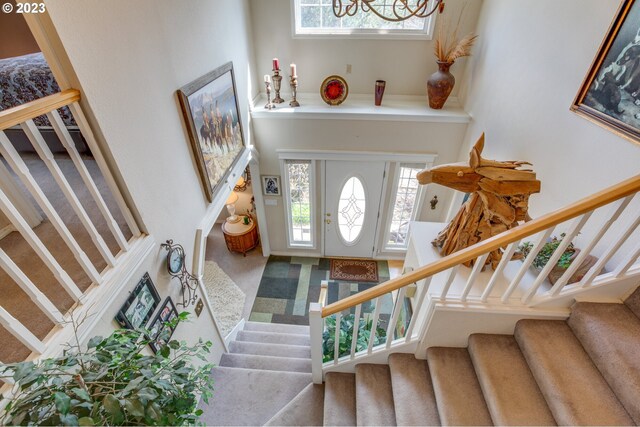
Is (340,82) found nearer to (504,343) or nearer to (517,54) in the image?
(517,54)

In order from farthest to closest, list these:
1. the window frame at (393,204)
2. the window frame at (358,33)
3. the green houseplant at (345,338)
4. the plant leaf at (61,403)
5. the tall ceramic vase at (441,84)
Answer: the window frame at (393,204)
the window frame at (358,33)
the tall ceramic vase at (441,84)
the green houseplant at (345,338)
the plant leaf at (61,403)

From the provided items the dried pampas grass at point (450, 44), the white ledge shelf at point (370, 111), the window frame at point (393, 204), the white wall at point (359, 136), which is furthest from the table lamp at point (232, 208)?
the dried pampas grass at point (450, 44)

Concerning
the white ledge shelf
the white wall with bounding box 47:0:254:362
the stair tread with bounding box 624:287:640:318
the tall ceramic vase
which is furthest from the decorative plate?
the stair tread with bounding box 624:287:640:318

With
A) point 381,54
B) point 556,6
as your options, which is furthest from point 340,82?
point 556,6

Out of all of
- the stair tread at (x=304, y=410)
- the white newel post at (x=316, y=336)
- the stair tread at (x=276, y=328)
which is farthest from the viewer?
the stair tread at (x=276, y=328)

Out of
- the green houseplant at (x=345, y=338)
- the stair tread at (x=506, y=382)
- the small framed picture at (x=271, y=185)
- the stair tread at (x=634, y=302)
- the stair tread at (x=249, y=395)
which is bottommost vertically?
the stair tread at (x=249, y=395)

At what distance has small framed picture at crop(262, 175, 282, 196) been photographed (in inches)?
176

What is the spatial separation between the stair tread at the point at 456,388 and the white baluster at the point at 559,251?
0.58m

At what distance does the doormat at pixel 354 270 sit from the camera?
16.1 ft

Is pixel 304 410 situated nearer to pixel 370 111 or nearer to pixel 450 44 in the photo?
pixel 370 111

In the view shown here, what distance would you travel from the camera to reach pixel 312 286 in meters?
4.77

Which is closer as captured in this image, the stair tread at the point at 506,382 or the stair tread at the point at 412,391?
the stair tread at the point at 506,382

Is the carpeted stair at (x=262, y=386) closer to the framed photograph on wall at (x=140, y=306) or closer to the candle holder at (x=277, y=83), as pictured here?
the framed photograph on wall at (x=140, y=306)

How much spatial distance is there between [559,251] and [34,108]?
2.48 meters
